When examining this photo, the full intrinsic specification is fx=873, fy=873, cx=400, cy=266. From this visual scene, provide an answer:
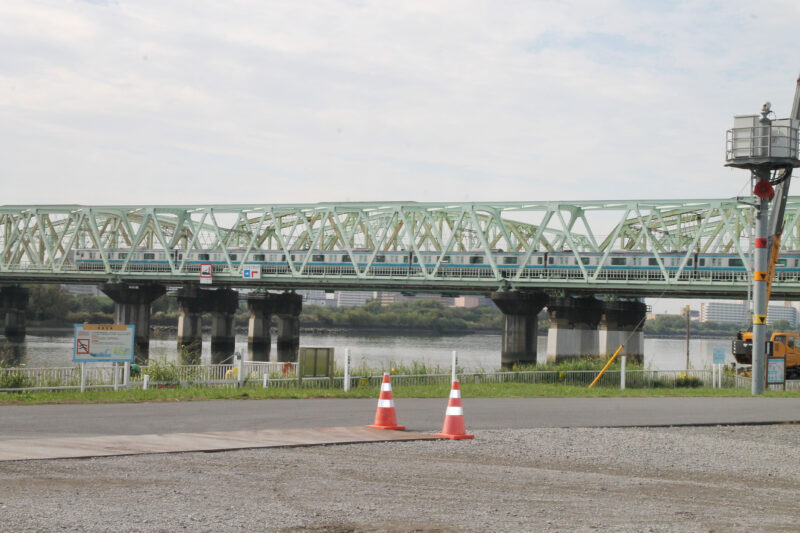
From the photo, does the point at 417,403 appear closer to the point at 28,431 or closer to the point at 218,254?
the point at 28,431

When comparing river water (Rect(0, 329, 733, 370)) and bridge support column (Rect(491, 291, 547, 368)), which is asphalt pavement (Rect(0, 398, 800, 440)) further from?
bridge support column (Rect(491, 291, 547, 368))

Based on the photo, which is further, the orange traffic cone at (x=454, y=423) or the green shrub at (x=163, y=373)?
the green shrub at (x=163, y=373)

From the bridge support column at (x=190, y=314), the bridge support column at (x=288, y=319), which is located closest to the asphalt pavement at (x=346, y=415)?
the bridge support column at (x=190, y=314)

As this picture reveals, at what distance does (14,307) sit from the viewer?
11450 centimetres

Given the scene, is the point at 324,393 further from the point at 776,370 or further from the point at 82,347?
the point at 776,370

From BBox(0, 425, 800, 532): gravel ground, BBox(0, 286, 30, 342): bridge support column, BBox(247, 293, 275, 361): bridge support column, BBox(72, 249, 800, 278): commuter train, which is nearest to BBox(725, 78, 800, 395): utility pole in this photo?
BBox(0, 425, 800, 532): gravel ground

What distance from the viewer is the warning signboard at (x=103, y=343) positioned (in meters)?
24.5

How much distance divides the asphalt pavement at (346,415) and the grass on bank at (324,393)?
3.62 ft

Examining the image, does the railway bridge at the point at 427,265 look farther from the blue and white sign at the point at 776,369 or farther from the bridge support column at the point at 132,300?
the blue and white sign at the point at 776,369

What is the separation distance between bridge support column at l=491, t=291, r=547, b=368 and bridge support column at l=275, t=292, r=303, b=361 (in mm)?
26759

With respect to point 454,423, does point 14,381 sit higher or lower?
lower

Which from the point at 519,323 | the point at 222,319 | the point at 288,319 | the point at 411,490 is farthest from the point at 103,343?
the point at 288,319

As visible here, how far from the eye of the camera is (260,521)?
7805 mm

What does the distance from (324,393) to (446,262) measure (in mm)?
57517
